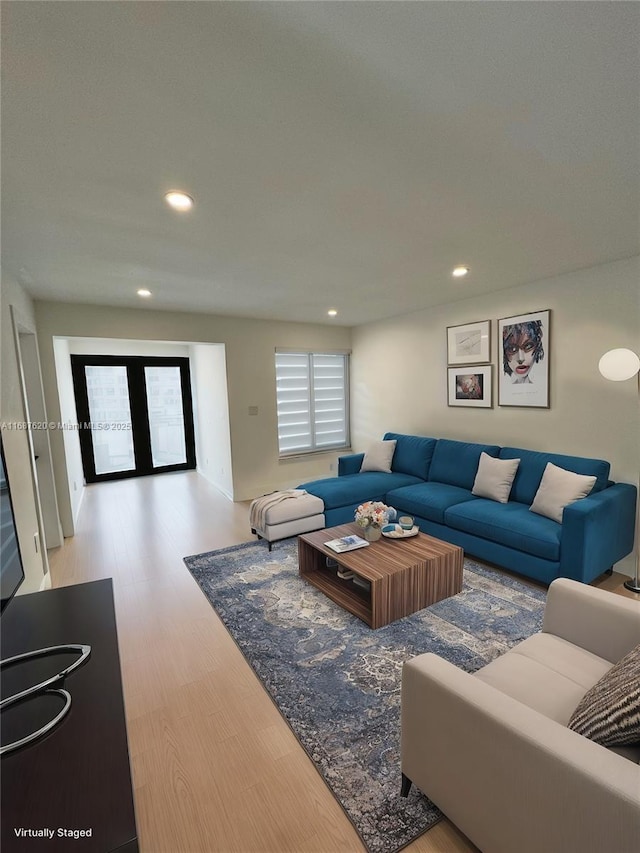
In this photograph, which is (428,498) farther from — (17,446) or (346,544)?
(17,446)

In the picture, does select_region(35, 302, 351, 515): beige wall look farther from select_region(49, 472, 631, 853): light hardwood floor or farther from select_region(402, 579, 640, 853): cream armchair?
select_region(402, 579, 640, 853): cream armchair

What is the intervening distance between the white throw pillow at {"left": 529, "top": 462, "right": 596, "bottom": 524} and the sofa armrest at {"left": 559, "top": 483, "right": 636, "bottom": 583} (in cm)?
9

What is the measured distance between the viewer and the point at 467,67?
1.15 meters

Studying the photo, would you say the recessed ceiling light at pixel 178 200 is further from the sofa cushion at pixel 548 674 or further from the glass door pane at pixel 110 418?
the glass door pane at pixel 110 418

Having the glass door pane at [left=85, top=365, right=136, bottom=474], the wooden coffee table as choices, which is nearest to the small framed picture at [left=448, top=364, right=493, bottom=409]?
the wooden coffee table

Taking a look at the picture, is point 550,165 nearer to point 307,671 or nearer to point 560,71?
point 560,71

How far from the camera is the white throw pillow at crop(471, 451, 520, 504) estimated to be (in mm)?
3451

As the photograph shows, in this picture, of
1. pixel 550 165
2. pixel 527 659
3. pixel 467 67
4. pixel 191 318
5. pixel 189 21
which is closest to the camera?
pixel 189 21

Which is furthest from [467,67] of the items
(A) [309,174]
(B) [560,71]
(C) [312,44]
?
(A) [309,174]

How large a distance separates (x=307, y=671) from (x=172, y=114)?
256 cm

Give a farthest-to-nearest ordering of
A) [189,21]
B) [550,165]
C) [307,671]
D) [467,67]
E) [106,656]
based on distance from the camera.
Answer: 1. [307,671]
2. [550,165]
3. [106,656]
4. [467,67]
5. [189,21]

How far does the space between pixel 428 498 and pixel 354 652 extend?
182 centimetres

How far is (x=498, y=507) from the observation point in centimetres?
328

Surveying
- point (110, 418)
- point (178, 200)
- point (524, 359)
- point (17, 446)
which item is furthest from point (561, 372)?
point (110, 418)
